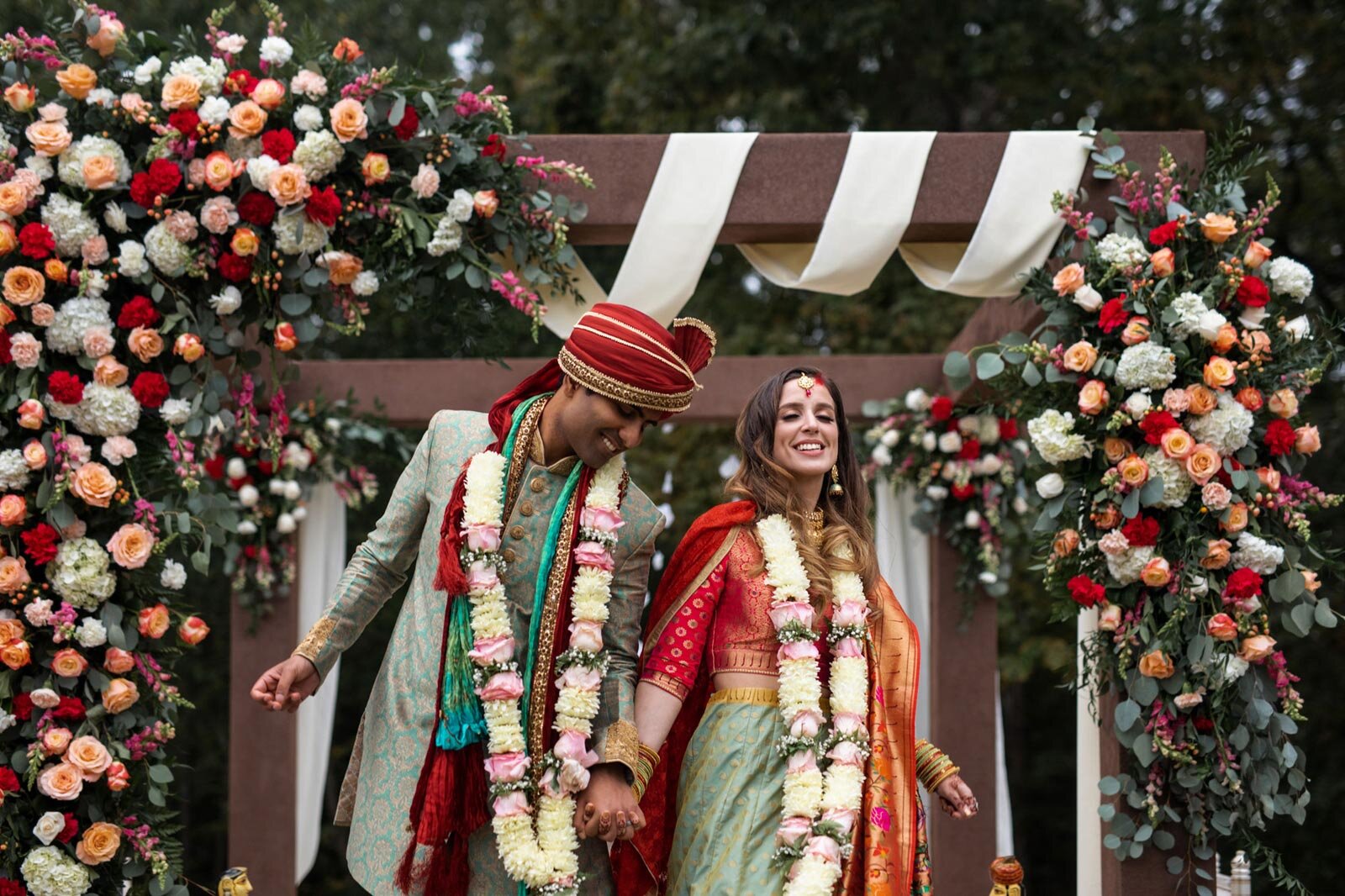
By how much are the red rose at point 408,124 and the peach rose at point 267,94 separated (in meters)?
0.34

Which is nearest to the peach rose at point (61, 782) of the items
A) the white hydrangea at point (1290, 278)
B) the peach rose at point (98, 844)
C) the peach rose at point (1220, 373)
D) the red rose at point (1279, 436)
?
the peach rose at point (98, 844)

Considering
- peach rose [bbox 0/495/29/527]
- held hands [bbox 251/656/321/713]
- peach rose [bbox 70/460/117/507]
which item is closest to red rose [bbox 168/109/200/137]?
peach rose [bbox 70/460/117/507]

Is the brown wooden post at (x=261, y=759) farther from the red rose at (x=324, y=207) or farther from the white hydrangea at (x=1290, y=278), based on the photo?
the white hydrangea at (x=1290, y=278)

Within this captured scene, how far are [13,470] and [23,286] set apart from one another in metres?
0.50

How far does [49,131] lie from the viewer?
3799mm

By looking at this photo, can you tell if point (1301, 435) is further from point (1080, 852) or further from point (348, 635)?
point (348, 635)

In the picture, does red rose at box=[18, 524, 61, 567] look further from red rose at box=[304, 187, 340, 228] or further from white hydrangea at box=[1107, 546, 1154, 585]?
white hydrangea at box=[1107, 546, 1154, 585]

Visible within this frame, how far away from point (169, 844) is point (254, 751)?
2775 mm

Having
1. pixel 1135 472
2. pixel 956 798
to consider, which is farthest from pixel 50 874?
pixel 1135 472

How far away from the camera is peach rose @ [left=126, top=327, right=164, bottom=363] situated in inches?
152

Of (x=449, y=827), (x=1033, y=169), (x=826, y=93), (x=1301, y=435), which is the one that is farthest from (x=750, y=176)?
(x=826, y=93)

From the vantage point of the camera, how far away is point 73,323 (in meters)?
3.83

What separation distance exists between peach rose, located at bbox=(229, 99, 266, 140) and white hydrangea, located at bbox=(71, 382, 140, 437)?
0.80 metres

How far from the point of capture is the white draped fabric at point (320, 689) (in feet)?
22.1
